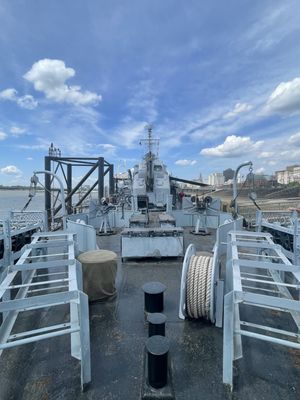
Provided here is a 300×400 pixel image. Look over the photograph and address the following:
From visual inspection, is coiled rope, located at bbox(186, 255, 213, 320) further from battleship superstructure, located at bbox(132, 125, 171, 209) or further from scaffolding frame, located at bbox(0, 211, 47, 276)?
battleship superstructure, located at bbox(132, 125, 171, 209)

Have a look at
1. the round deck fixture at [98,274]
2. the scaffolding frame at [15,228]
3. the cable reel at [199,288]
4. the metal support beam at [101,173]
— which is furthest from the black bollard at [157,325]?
the metal support beam at [101,173]

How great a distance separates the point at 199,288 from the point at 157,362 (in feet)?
3.91

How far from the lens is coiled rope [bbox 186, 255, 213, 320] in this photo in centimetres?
320

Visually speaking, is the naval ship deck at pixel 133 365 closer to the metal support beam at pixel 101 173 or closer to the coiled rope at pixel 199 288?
the coiled rope at pixel 199 288

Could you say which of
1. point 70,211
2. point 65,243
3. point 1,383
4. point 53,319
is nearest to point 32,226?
point 65,243

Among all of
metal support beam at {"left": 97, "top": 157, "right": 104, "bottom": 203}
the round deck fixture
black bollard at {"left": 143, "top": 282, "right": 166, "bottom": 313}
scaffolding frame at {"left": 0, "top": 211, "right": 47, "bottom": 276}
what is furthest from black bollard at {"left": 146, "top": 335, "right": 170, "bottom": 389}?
metal support beam at {"left": 97, "top": 157, "right": 104, "bottom": 203}

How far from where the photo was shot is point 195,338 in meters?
3.11

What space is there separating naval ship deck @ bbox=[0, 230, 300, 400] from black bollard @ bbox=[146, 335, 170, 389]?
6.8 inches

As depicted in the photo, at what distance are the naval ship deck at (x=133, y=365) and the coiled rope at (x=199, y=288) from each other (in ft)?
0.81

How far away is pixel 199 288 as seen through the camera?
322 centimetres

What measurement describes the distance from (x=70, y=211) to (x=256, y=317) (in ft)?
37.8

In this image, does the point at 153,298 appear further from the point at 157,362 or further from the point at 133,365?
the point at 157,362

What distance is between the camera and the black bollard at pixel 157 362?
222 centimetres

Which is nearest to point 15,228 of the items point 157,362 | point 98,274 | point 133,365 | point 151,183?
point 98,274
